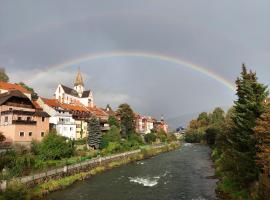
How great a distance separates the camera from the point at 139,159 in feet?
256

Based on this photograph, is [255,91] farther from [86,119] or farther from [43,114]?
[86,119]

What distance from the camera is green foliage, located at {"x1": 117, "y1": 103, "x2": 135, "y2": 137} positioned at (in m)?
99.2

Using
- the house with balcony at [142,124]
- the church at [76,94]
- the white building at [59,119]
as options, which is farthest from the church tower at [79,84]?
the white building at [59,119]

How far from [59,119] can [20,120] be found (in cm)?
1948

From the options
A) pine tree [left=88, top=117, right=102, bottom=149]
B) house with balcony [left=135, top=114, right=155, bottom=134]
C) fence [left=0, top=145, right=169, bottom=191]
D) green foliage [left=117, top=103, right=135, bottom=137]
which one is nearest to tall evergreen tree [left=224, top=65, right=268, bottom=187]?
fence [left=0, top=145, right=169, bottom=191]

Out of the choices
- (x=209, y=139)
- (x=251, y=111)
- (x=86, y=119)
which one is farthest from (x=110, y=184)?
(x=209, y=139)

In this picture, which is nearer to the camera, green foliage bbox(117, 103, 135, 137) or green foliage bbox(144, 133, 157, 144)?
green foliage bbox(117, 103, 135, 137)

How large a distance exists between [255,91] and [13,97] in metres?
52.5

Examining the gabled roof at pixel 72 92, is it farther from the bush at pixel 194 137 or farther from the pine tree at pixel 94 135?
the bush at pixel 194 137

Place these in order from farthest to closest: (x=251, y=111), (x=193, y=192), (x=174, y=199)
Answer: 1. (x=193, y=192)
2. (x=174, y=199)
3. (x=251, y=111)

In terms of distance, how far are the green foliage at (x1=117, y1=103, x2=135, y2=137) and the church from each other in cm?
2854

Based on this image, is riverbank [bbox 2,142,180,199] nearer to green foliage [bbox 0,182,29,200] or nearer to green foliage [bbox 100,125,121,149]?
green foliage [bbox 0,182,29,200]

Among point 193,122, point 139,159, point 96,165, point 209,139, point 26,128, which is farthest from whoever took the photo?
point 193,122

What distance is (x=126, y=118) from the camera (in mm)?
100000
